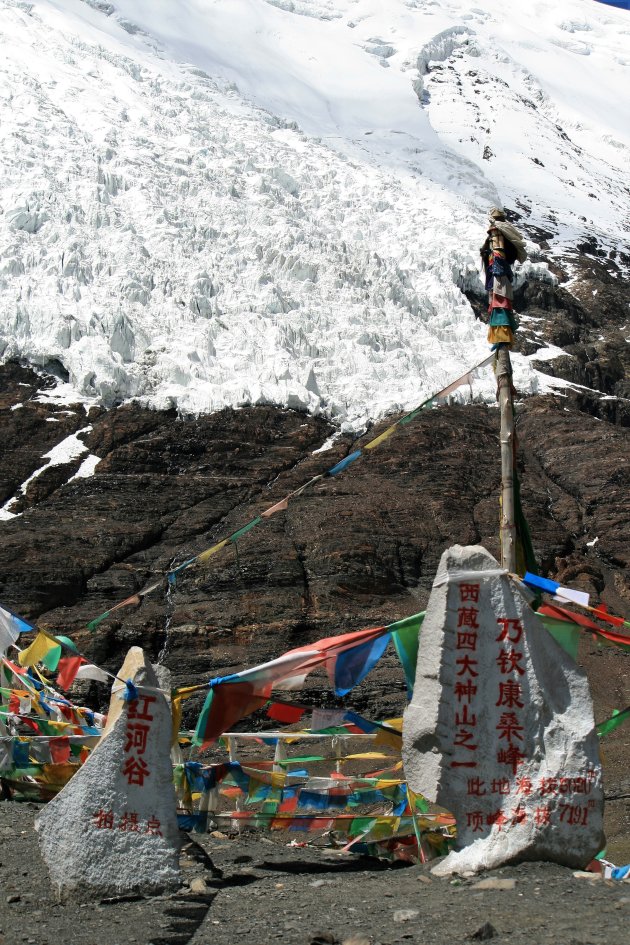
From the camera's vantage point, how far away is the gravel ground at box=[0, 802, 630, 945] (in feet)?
22.5

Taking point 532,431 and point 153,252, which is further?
point 153,252

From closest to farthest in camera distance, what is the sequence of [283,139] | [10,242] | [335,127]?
[10,242], [283,139], [335,127]

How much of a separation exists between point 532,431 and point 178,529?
654 inches

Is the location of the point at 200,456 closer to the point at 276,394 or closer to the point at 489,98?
the point at 276,394

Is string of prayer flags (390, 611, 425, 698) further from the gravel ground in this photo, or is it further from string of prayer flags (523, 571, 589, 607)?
the gravel ground

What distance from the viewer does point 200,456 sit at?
4175 cm

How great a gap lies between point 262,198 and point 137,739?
163 feet

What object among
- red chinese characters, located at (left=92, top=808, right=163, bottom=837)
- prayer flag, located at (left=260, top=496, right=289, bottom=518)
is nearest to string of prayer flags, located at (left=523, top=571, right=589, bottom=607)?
prayer flag, located at (left=260, top=496, right=289, bottom=518)

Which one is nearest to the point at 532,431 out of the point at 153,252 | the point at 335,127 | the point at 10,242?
the point at 153,252

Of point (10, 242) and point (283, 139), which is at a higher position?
point (283, 139)

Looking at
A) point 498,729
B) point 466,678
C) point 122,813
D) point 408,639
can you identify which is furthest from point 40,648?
point 498,729

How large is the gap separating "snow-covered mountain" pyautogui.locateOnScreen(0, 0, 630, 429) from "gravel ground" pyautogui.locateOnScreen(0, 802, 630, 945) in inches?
1397

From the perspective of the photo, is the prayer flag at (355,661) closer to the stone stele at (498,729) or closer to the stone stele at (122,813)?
the stone stele at (498,729)

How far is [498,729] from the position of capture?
835cm
